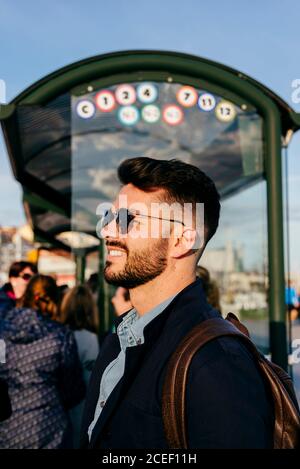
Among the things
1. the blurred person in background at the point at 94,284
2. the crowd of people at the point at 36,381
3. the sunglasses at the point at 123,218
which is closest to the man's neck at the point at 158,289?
the sunglasses at the point at 123,218

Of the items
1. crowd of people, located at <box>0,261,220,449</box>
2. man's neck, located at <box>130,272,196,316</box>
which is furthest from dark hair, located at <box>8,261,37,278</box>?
man's neck, located at <box>130,272,196,316</box>

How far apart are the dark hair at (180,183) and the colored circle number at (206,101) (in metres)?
3.28

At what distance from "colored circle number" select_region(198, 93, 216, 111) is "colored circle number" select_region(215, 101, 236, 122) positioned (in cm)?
6

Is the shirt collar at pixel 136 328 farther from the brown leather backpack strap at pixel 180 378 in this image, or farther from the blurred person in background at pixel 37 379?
the blurred person in background at pixel 37 379

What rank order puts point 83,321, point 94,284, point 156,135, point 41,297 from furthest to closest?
point 94,284 → point 156,135 → point 83,321 → point 41,297

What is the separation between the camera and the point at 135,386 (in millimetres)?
1692

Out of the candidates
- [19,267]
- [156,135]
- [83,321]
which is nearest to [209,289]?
[83,321]

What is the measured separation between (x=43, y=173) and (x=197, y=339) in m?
6.27

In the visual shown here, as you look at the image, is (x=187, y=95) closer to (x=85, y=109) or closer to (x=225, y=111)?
(x=225, y=111)

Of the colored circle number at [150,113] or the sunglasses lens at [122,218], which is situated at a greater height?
the colored circle number at [150,113]

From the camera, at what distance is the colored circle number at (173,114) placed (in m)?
5.55

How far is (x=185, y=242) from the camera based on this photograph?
77.6 inches

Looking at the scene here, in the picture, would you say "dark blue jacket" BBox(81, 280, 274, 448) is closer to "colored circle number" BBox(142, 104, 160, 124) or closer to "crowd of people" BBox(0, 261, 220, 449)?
"crowd of people" BBox(0, 261, 220, 449)

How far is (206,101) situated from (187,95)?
0.16 meters
